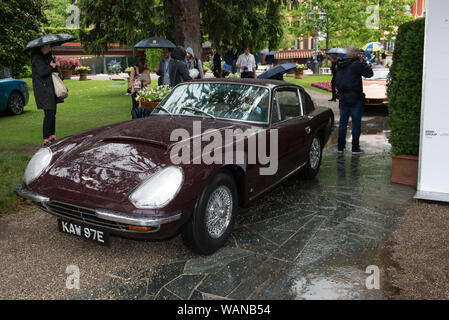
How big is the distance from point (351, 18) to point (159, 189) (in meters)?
37.3

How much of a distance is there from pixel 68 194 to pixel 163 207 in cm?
85

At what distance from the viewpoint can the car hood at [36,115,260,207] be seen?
3273 millimetres

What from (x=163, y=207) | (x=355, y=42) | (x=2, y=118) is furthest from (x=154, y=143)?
(x=355, y=42)

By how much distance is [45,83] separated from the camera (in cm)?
709

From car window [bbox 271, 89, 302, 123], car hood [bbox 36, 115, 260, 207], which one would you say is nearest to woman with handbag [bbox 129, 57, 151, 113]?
car window [bbox 271, 89, 302, 123]

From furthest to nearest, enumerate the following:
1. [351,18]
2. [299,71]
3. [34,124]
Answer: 1. [351,18]
2. [299,71]
3. [34,124]

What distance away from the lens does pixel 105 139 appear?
3.99 metres

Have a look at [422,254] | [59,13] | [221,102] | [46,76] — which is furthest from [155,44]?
[59,13]

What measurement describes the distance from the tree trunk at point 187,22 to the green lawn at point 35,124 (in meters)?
2.75

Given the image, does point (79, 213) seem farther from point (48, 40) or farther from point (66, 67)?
point (66, 67)

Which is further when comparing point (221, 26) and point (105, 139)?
point (221, 26)

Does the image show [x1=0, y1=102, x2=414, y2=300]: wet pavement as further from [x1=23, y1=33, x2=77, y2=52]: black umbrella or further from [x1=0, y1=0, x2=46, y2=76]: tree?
[x1=0, y1=0, x2=46, y2=76]: tree

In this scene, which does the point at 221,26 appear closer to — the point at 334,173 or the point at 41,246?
the point at 334,173

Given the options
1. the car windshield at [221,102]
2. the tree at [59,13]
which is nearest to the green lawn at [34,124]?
the car windshield at [221,102]
